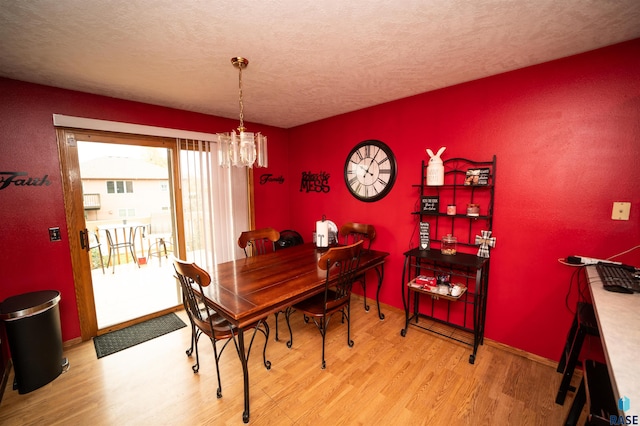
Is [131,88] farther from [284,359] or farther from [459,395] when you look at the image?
[459,395]

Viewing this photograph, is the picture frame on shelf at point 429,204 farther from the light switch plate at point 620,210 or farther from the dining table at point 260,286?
the light switch plate at point 620,210

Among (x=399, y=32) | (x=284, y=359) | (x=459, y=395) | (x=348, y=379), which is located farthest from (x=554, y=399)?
(x=399, y=32)

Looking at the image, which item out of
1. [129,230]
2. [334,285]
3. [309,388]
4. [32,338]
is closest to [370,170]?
[334,285]

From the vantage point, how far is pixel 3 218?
2.10 metres

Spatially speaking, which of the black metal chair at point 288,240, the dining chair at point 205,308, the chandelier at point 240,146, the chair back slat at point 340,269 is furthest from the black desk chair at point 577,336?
the black metal chair at point 288,240

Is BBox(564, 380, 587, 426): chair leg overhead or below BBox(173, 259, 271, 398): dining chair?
below

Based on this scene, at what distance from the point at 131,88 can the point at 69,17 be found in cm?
104

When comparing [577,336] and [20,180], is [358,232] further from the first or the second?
[20,180]

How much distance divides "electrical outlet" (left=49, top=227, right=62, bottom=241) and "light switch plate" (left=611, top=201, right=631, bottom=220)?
4411 millimetres

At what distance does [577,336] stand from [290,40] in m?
2.59

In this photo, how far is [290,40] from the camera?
1.61m

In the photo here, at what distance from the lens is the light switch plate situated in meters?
1.74

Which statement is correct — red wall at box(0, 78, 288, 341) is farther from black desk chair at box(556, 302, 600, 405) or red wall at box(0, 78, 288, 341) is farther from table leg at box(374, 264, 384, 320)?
black desk chair at box(556, 302, 600, 405)

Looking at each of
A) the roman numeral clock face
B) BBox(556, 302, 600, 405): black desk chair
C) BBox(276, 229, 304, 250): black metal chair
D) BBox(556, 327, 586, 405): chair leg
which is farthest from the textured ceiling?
BBox(276, 229, 304, 250): black metal chair
